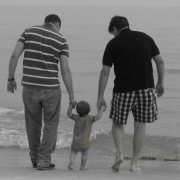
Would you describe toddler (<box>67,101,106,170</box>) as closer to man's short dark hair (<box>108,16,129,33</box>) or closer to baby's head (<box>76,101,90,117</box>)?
baby's head (<box>76,101,90,117</box>)

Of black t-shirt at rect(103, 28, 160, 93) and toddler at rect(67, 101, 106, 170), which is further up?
black t-shirt at rect(103, 28, 160, 93)

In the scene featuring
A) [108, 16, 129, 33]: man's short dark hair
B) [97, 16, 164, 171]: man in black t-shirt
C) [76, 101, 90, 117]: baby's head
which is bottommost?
[76, 101, 90, 117]: baby's head

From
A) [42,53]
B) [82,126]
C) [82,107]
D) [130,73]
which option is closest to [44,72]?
[42,53]

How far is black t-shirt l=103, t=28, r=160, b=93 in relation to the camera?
477cm

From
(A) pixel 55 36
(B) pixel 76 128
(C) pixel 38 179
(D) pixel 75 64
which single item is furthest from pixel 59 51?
(D) pixel 75 64

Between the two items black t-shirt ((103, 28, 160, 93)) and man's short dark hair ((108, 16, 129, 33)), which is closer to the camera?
black t-shirt ((103, 28, 160, 93))

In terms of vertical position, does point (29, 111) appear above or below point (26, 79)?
below

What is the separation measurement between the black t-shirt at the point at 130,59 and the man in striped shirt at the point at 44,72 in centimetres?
50

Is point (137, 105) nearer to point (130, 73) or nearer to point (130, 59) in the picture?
point (130, 73)

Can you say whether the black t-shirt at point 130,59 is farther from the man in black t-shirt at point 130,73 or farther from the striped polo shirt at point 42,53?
the striped polo shirt at point 42,53

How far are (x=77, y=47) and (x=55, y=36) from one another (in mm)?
25527

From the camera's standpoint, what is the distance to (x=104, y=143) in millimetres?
7977

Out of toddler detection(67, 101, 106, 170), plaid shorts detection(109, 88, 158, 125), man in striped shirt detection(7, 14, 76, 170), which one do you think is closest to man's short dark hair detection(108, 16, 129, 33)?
man in striped shirt detection(7, 14, 76, 170)

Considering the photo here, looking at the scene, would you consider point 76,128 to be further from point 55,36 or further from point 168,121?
point 168,121
